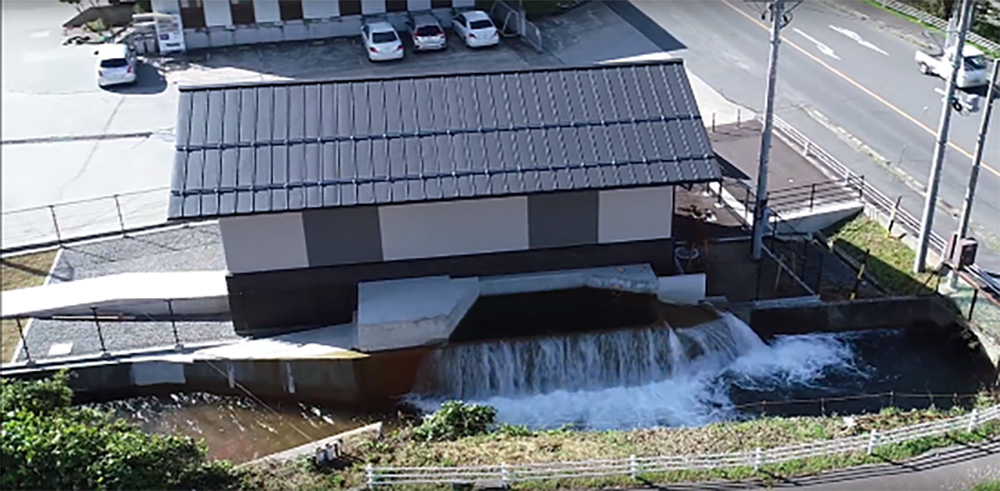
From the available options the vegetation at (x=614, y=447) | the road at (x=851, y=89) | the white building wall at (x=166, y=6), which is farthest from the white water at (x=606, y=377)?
the white building wall at (x=166, y=6)

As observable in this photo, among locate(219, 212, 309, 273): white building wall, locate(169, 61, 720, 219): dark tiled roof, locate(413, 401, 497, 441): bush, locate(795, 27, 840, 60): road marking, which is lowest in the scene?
locate(413, 401, 497, 441): bush

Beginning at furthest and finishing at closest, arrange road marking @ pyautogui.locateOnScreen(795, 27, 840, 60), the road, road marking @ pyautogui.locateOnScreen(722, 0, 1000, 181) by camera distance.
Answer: road marking @ pyautogui.locateOnScreen(795, 27, 840, 60) → road marking @ pyautogui.locateOnScreen(722, 0, 1000, 181) → the road

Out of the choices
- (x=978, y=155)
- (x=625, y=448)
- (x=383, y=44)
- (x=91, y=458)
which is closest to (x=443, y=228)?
(x=625, y=448)

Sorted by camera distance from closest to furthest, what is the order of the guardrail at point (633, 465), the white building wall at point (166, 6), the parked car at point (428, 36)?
the guardrail at point (633, 465), the parked car at point (428, 36), the white building wall at point (166, 6)

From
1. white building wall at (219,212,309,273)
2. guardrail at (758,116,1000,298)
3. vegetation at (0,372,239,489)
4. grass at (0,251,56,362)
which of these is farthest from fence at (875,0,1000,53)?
vegetation at (0,372,239,489)

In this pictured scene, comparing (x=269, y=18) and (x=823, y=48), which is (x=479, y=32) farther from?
(x=823, y=48)

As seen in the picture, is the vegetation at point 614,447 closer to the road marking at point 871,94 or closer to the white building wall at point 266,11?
the road marking at point 871,94

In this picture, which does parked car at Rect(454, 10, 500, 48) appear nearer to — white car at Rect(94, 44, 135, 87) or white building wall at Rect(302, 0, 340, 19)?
white building wall at Rect(302, 0, 340, 19)
